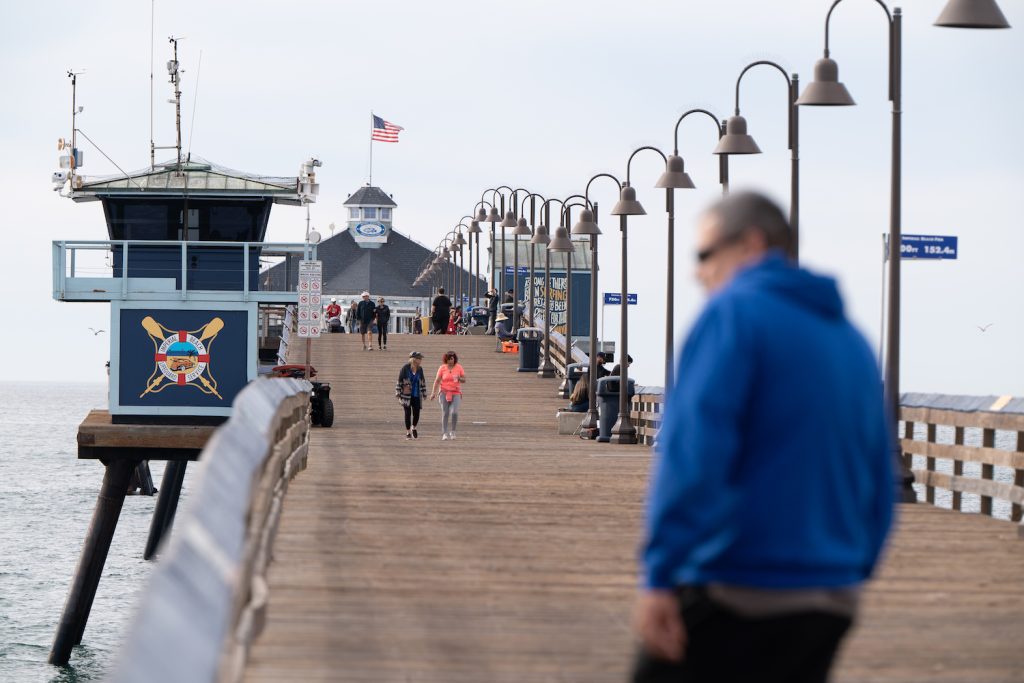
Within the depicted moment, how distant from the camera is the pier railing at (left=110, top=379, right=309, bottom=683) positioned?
3176 mm

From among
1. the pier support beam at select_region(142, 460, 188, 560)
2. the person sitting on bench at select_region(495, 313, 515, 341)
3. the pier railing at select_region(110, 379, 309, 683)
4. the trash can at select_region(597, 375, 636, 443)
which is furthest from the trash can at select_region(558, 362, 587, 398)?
the pier railing at select_region(110, 379, 309, 683)

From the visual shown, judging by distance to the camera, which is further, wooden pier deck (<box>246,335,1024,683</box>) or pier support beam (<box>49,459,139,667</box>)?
pier support beam (<box>49,459,139,667</box>)

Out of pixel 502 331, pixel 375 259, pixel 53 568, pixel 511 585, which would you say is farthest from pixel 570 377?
pixel 375 259

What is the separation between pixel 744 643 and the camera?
3.92 metres

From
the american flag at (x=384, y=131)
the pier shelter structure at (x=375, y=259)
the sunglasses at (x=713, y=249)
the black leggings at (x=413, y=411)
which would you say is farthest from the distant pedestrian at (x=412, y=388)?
the pier shelter structure at (x=375, y=259)

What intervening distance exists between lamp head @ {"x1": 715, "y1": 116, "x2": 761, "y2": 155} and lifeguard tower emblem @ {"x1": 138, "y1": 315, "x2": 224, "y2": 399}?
1557 cm

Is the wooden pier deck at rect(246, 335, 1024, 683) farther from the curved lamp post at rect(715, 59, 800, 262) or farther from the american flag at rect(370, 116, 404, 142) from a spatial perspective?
the american flag at rect(370, 116, 404, 142)

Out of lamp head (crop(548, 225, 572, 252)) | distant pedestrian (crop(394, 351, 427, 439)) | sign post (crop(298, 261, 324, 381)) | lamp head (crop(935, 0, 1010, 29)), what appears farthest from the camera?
lamp head (crop(548, 225, 572, 252))

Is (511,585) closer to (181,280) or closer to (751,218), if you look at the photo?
(751,218)

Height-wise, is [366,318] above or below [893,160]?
below

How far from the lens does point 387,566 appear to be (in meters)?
11.4

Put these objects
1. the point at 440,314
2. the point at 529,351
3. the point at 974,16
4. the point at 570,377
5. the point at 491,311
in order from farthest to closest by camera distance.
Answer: the point at 491,311
the point at 440,314
the point at 529,351
the point at 570,377
the point at 974,16

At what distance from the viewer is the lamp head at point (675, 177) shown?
25.1 metres

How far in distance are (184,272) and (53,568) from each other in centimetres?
1885
